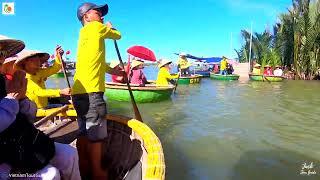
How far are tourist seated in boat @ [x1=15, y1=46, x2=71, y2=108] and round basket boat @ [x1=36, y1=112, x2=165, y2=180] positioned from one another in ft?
1.62

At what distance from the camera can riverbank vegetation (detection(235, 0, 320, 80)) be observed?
26.9 meters

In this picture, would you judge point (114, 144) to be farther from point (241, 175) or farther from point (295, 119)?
point (295, 119)

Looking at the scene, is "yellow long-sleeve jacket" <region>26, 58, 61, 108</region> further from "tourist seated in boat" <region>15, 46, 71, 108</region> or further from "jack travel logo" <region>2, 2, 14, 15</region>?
"jack travel logo" <region>2, 2, 14, 15</region>

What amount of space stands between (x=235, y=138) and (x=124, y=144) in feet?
13.2

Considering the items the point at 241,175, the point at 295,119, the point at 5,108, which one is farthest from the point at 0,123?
the point at 295,119

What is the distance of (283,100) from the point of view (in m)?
14.7

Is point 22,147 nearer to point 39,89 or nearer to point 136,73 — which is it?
point 39,89

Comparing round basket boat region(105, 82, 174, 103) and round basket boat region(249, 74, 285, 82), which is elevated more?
round basket boat region(105, 82, 174, 103)

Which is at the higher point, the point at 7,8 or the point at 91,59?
the point at 7,8

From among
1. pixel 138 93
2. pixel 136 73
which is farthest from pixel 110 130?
pixel 136 73

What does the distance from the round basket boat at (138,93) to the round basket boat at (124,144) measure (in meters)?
7.01

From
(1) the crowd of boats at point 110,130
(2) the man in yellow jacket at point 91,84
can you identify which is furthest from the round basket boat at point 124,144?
(2) the man in yellow jacket at point 91,84

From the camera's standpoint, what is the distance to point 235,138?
7797 mm

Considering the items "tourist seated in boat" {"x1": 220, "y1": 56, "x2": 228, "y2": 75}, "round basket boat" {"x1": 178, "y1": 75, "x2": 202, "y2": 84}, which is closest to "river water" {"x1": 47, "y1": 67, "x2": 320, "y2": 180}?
"round basket boat" {"x1": 178, "y1": 75, "x2": 202, "y2": 84}
